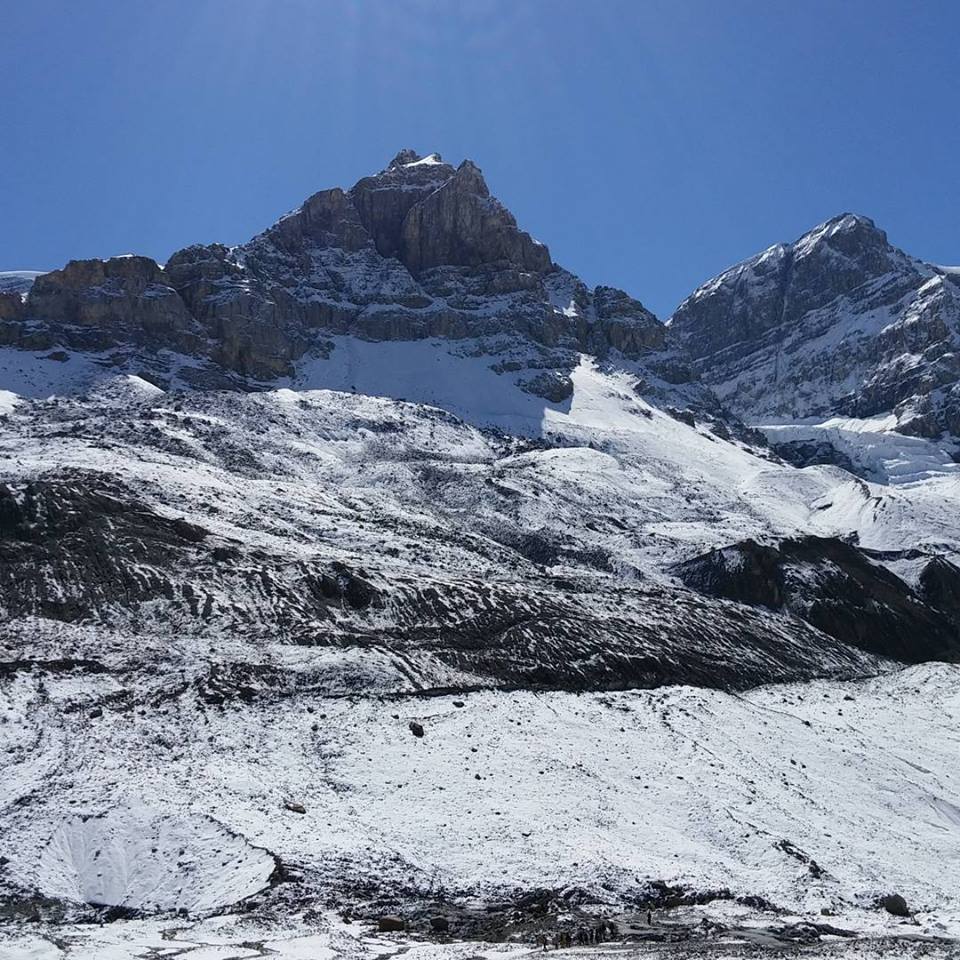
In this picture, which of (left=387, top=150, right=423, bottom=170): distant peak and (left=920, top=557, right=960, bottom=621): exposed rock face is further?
(left=387, top=150, right=423, bottom=170): distant peak

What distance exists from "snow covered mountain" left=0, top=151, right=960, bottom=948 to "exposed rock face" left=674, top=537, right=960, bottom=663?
273 millimetres

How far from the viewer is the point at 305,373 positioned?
12675 centimetres

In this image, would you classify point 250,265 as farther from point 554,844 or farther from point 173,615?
point 554,844

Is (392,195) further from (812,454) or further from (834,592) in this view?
(834,592)

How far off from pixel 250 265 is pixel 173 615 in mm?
111249

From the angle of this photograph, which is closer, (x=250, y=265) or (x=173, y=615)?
(x=173, y=615)

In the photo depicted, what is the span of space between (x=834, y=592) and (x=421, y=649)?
31.7 metres

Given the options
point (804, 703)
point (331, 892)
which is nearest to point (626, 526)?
point (804, 703)

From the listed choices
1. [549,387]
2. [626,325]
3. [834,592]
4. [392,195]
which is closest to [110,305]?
[549,387]

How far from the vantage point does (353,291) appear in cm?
15025

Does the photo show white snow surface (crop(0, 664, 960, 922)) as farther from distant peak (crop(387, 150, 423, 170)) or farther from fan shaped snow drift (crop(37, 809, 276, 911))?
distant peak (crop(387, 150, 423, 170))

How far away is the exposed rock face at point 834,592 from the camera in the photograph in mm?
61000

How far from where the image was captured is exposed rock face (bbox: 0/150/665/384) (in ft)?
401

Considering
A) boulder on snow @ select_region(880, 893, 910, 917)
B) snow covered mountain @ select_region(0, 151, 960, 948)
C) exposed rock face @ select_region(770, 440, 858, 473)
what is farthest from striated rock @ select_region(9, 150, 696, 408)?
boulder on snow @ select_region(880, 893, 910, 917)
